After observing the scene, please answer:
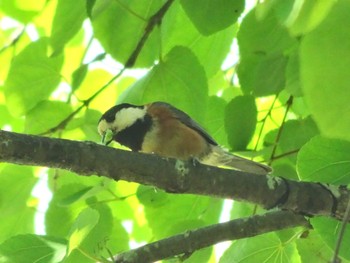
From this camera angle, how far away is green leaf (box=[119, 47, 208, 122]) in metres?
1.57

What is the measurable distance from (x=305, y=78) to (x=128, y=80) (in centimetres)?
215

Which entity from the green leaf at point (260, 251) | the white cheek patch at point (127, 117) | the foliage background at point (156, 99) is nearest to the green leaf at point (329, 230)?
the foliage background at point (156, 99)

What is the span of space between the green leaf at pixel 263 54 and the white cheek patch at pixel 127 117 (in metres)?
0.52

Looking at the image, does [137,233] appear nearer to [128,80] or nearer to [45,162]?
[128,80]

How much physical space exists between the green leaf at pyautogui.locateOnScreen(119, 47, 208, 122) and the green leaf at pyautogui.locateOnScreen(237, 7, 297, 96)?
0.14 meters

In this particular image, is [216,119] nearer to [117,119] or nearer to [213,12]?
[117,119]

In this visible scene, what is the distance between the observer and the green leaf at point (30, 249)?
50.0 inches

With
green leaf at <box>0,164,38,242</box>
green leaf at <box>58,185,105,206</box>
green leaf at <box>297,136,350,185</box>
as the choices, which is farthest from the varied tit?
green leaf at <box>297,136,350,185</box>

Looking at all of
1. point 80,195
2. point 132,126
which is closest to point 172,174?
point 80,195

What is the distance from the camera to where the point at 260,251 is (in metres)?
1.49

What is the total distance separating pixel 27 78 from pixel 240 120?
64 cm

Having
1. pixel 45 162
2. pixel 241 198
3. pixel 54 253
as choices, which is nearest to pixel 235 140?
pixel 241 198

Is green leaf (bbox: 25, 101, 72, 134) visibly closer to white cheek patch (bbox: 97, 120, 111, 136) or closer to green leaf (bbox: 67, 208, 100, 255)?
white cheek patch (bbox: 97, 120, 111, 136)

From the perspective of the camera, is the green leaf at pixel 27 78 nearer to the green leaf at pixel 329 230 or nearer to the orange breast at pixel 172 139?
the orange breast at pixel 172 139
